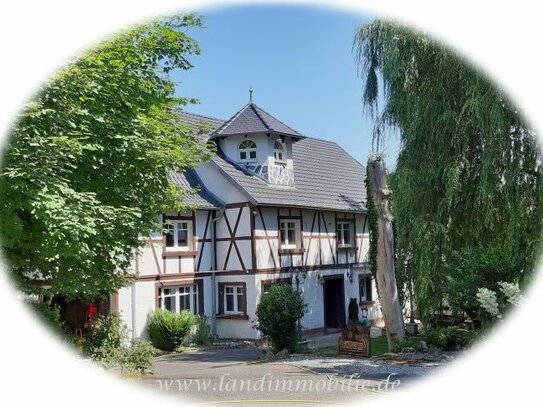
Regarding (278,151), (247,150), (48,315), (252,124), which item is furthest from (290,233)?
(48,315)

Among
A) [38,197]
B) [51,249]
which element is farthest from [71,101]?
[51,249]

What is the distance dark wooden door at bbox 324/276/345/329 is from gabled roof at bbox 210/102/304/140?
590 cm

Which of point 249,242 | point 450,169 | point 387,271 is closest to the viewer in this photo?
point 450,169

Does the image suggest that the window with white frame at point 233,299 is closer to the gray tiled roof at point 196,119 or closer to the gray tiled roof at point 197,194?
the gray tiled roof at point 197,194

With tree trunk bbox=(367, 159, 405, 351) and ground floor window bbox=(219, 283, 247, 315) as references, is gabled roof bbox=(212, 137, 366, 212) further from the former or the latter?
tree trunk bbox=(367, 159, 405, 351)

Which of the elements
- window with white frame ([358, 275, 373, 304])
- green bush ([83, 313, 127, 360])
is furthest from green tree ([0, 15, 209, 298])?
window with white frame ([358, 275, 373, 304])

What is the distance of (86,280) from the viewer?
Answer: 9359mm

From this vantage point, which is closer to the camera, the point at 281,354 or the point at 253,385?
the point at 253,385

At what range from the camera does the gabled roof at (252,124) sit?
20.4 meters

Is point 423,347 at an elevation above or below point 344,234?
below

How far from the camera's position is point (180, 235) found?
18906 millimetres

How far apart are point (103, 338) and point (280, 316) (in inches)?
190

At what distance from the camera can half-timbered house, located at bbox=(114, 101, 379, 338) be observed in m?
18.4

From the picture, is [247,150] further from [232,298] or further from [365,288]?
[365,288]
